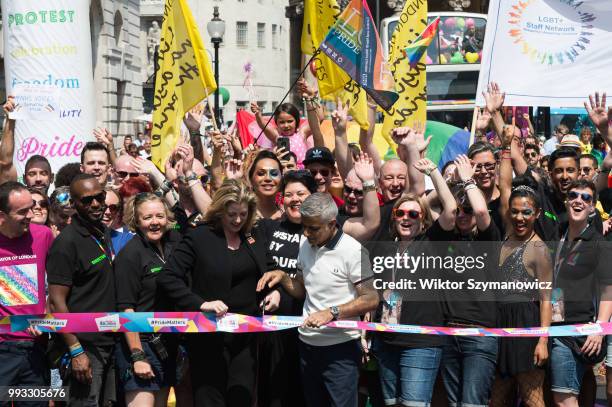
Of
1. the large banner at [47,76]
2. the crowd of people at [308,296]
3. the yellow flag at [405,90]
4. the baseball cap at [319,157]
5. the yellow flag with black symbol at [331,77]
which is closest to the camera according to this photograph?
the crowd of people at [308,296]

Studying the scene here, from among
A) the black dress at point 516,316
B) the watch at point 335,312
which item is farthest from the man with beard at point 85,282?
the black dress at point 516,316

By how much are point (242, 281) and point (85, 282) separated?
1.07 meters

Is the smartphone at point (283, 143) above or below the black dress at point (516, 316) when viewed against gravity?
above

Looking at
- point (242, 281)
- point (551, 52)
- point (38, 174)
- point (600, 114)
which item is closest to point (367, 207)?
point (242, 281)

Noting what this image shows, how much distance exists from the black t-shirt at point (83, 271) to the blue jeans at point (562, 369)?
3.03 meters

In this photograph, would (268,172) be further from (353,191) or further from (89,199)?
(89,199)

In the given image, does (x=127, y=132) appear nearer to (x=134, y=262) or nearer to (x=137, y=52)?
(x=137, y=52)

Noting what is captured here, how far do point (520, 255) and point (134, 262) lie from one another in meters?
2.61

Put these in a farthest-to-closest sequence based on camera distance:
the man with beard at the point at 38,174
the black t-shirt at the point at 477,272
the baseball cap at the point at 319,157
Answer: the man with beard at the point at 38,174
the baseball cap at the point at 319,157
the black t-shirt at the point at 477,272

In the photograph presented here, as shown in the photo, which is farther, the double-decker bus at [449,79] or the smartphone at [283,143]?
the double-decker bus at [449,79]

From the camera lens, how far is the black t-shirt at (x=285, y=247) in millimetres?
6996

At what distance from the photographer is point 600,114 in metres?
8.54

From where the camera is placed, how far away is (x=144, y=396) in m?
6.81

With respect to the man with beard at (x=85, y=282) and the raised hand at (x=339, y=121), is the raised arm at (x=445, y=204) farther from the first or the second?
the man with beard at (x=85, y=282)
